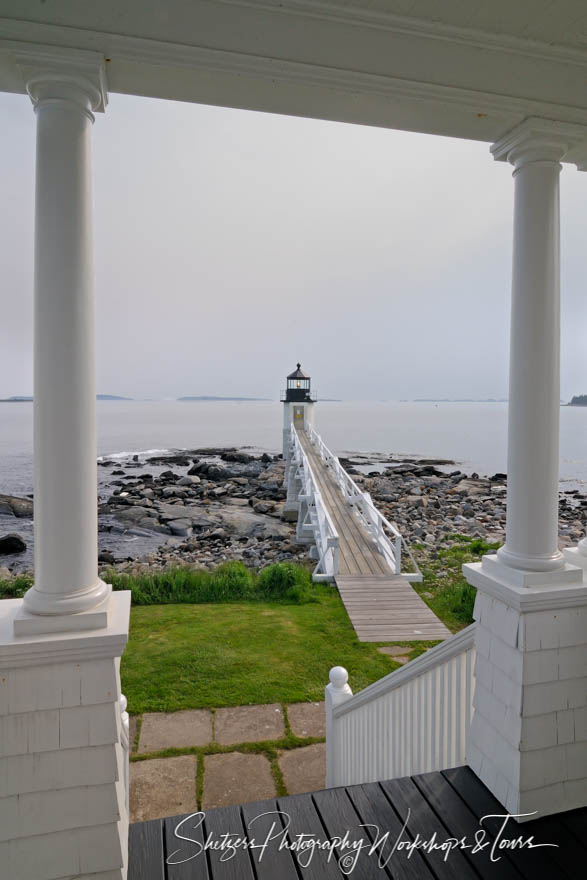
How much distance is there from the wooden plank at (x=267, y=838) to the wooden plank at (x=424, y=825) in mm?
459

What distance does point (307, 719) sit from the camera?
151 inches

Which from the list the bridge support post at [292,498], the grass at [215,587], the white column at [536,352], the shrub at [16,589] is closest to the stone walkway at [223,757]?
the white column at [536,352]

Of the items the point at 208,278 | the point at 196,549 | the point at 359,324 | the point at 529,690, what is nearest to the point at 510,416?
the point at 529,690

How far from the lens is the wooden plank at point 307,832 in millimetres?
1692

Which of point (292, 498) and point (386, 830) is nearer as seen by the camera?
point (386, 830)

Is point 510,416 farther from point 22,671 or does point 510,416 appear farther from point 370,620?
point 370,620

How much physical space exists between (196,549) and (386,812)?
36.3ft

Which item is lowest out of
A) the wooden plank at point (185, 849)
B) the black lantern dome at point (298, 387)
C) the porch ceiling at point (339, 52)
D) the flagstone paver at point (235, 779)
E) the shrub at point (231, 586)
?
the shrub at point (231, 586)

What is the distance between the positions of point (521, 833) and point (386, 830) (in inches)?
19.6

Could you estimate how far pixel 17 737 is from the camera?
5.14 feet

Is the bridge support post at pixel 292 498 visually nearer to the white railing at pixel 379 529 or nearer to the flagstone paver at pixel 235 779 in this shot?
the white railing at pixel 379 529

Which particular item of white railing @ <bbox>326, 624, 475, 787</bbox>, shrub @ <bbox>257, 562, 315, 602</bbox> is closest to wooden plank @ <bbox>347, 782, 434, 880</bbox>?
white railing @ <bbox>326, 624, 475, 787</bbox>

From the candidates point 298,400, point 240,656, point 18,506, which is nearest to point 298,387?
point 298,400

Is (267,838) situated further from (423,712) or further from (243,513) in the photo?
(243,513)
